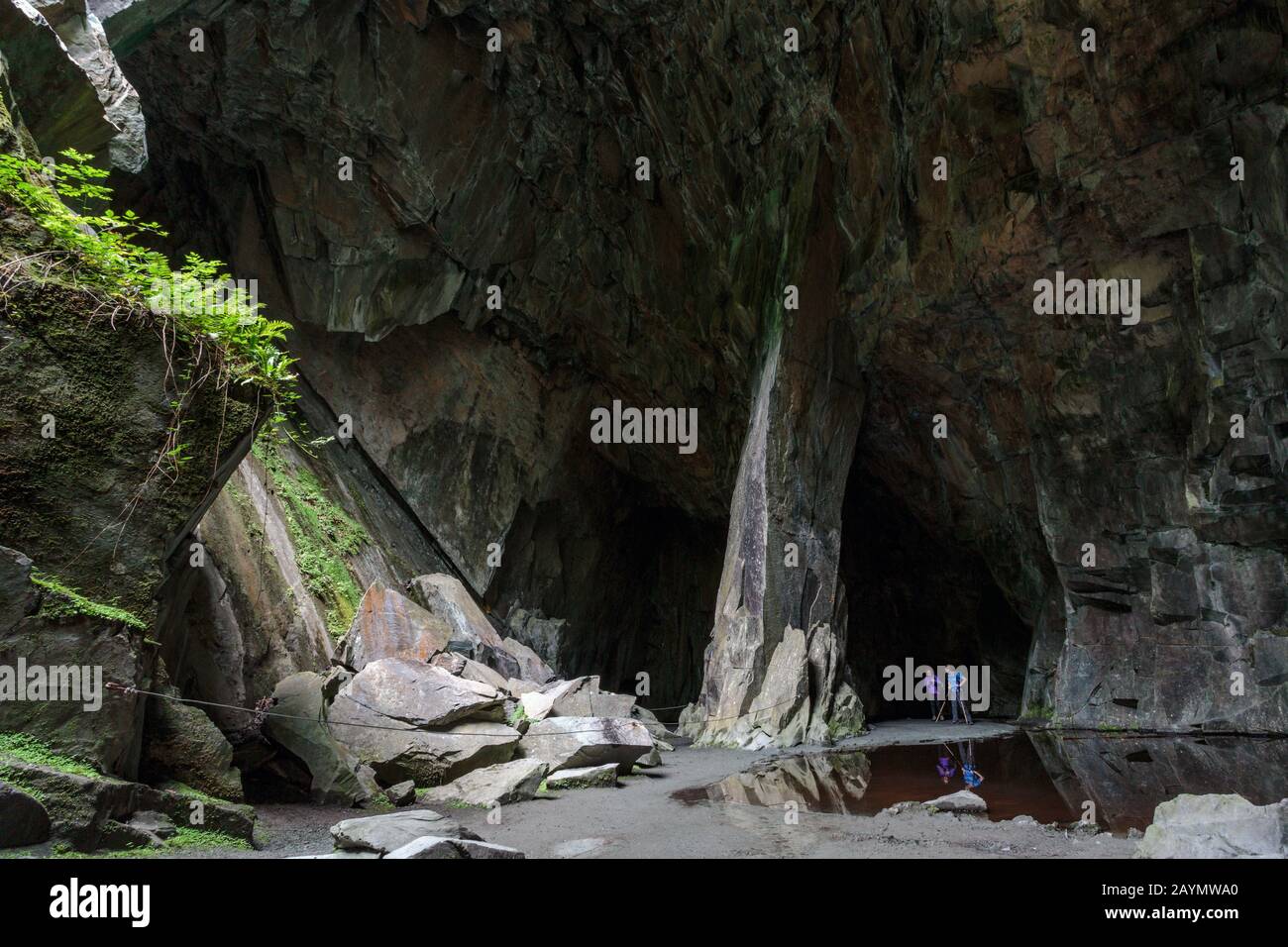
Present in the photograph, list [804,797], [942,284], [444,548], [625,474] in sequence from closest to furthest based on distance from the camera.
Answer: [804,797]
[942,284]
[444,548]
[625,474]

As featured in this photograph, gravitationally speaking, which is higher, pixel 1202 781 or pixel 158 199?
pixel 158 199

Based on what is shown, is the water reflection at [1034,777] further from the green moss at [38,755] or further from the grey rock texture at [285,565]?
the green moss at [38,755]

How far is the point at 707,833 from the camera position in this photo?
6.18 metres

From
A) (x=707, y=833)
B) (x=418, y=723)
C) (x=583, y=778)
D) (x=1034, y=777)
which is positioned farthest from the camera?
(x=1034, y=777)

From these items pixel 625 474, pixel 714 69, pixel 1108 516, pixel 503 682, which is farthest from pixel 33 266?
pixel 625 474

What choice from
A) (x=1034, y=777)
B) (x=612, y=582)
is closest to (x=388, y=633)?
(x=1034, y=777)

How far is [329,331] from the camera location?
19.2m

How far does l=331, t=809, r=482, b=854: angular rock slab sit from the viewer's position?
493cm

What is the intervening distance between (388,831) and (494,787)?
2.75 metres

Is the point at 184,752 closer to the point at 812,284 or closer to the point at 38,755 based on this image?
the point at 38,755

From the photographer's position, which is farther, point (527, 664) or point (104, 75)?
point (527, 664)

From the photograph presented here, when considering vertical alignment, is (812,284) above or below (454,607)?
above

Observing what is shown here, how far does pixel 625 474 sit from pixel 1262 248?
16.8 metres
